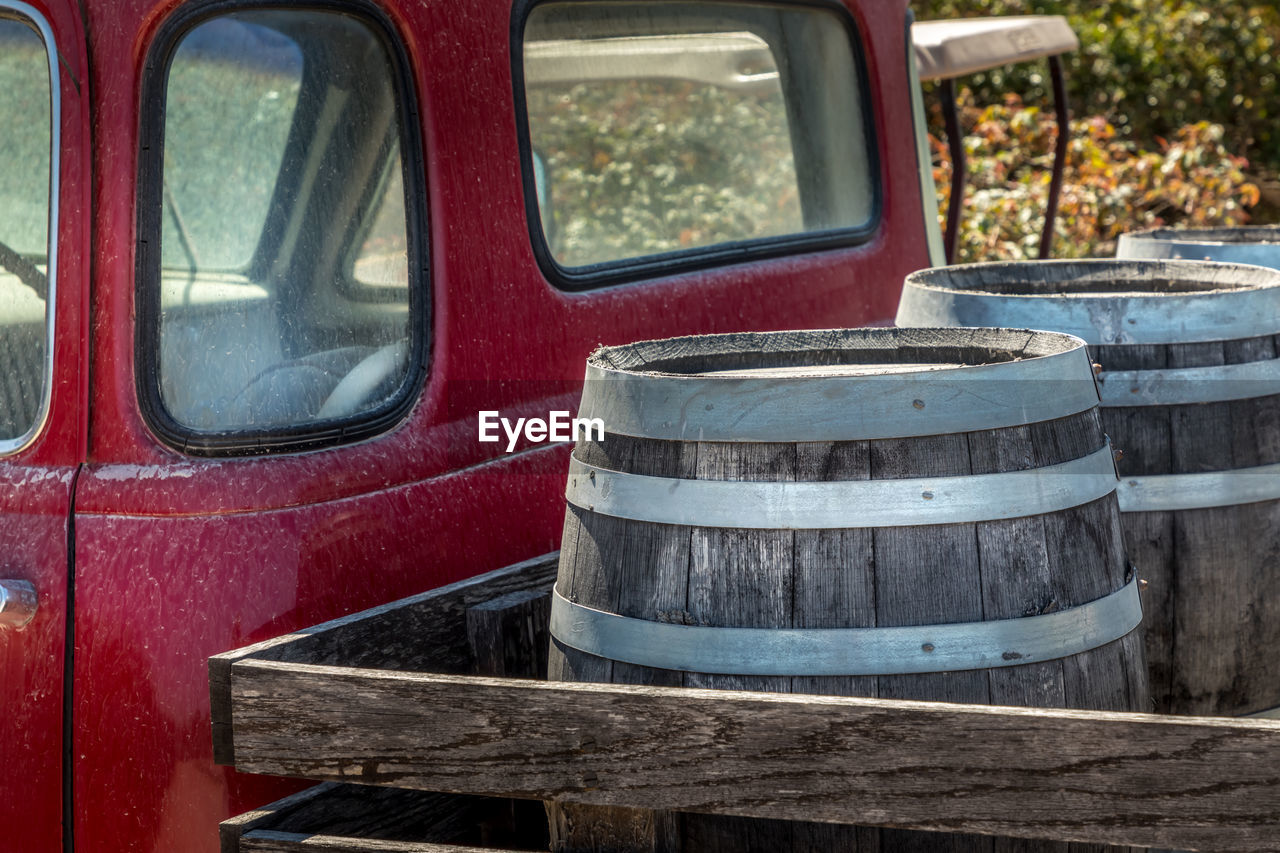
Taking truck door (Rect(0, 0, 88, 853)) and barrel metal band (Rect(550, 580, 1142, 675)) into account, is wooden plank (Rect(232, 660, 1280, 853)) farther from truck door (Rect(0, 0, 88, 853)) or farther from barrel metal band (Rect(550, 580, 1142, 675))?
truck door (Rect(0, 0, 88, 853))

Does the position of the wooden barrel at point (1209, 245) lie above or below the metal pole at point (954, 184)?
below

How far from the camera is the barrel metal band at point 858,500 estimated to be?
67.8 inches

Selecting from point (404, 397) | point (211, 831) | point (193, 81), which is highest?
point (193, 81)

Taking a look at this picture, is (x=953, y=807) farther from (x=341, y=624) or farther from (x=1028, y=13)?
(x=1028, y=13)

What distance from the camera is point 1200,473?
2.36 meters

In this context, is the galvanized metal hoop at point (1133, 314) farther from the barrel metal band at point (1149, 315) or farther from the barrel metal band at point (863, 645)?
the barrel metal band at point (863, 645)

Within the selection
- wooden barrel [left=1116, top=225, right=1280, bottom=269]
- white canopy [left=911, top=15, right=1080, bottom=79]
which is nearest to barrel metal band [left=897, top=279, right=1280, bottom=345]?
wooden barrel [left=1116, top=225, right=1280, bottom=269]

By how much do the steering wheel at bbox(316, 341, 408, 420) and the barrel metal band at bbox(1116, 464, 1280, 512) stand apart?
1.23 m

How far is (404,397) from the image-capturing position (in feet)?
7.63

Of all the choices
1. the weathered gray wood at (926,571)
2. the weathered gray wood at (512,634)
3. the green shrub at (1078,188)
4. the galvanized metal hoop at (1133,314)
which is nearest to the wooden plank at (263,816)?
the weathered gray wood at (512,634)

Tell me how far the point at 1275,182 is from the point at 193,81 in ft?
36.4

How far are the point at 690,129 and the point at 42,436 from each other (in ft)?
5.58

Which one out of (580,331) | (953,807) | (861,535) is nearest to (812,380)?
(861,535)

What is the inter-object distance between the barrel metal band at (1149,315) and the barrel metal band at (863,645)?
0.73m
